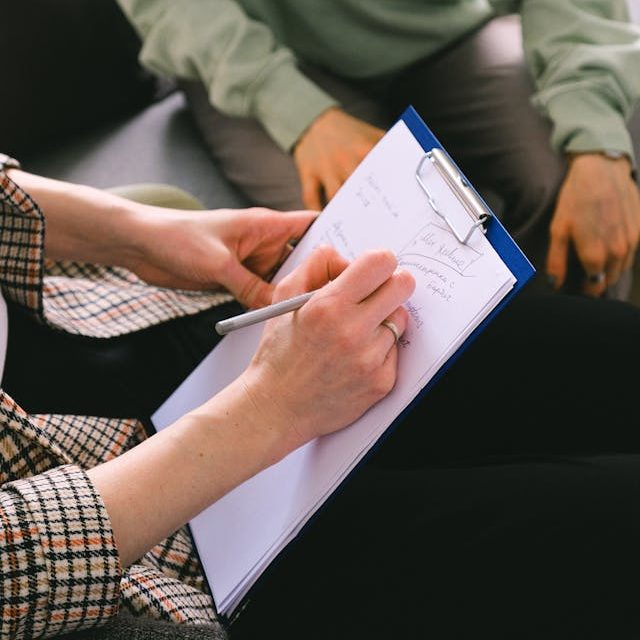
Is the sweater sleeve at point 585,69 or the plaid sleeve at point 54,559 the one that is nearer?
the plaid sleeve at point 54,559

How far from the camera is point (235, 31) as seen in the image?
924 mm

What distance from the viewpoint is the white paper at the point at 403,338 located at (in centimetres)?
48

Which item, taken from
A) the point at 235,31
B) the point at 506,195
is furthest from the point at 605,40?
the point at 235,31

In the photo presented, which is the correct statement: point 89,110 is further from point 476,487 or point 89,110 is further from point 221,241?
point 476,487

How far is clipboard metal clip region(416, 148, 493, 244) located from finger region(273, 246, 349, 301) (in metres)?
0.08

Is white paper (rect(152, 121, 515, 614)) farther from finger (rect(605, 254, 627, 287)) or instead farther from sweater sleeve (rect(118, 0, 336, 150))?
finger (rect(605, 254, 627, 287))

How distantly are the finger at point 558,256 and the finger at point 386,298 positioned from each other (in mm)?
476

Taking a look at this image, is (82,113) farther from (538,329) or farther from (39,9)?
(538,329)

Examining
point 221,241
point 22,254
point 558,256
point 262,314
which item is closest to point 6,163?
point 22,254

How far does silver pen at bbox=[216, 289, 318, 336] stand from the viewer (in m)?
0.50

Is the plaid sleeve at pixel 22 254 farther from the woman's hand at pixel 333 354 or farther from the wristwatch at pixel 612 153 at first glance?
the wristwatch at pixel 612 153

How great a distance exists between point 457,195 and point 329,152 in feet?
1.36

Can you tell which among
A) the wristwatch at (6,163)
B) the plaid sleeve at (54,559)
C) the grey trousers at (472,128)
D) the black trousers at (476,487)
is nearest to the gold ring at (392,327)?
the black trousers at (476,487)

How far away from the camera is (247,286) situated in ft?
2.21
